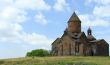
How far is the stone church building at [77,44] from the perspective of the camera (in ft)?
304

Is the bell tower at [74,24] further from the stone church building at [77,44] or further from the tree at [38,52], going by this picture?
the tree at [38,52]

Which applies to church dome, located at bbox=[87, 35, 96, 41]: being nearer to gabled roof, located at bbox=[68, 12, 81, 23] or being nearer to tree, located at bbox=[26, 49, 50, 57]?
gabled roof, located at bbox=[68, 12, 81, 23]

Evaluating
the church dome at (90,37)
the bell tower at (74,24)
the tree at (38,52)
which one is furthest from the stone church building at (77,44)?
the tree at (38,52)

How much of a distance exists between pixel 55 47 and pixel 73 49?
7.86 meters

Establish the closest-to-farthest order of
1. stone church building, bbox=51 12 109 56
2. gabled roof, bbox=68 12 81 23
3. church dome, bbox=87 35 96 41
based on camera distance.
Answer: stone church building, bbox=51 12 109 56
gabled roof, bbox=68 12 81 23
church dome, bbox=87 35 96 41

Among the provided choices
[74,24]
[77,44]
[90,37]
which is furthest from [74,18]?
[90,37]

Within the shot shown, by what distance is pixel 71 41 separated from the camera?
9300cm

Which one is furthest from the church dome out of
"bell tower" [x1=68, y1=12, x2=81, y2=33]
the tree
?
the tree

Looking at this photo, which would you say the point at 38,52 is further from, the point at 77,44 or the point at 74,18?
the point at 77,44

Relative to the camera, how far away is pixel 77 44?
92562mm

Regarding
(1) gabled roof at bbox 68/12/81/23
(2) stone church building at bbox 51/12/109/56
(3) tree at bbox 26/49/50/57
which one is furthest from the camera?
(3) tree at bbox 26/49/50/57

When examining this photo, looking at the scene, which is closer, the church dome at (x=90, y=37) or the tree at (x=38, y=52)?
the church dome at (x=90, y=37)

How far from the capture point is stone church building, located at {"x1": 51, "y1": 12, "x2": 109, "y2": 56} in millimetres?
92562

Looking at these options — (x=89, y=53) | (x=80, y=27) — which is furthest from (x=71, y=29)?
(x=89, y=53)
